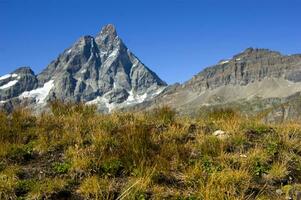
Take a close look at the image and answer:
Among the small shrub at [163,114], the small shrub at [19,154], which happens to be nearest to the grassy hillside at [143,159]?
the small shrub at [19,154]

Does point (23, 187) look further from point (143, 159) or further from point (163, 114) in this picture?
point (163, 114)

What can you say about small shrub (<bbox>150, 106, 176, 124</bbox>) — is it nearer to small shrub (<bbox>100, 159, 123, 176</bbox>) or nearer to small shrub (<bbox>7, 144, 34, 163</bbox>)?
small shrub (<bbox>100, 159, 123, 176</bbox>)

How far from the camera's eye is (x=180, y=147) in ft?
36.9

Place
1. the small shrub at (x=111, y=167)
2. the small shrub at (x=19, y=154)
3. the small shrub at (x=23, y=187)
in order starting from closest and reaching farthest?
the small shrub at (x=23, y=187)
the small shrub at (x=111, y=167)
the small shrub at (x=19, y=154)

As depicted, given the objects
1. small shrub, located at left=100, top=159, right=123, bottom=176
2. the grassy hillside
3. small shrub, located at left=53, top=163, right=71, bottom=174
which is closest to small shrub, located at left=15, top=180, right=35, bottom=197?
the grassy hillside

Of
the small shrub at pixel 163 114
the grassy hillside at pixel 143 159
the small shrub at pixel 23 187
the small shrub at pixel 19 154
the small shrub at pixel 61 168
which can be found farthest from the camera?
the small shrub at pixel 163 114

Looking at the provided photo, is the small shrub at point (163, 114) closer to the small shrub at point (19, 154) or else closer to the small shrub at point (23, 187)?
the small shrub at point (19, 154)

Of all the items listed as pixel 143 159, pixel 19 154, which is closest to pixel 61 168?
pixel 19 154

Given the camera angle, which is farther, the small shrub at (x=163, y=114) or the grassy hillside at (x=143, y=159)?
the small shrub at (x=163, y=114)

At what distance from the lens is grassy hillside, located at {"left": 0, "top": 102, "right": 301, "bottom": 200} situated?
30.2ft

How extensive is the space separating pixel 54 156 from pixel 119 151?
174cm

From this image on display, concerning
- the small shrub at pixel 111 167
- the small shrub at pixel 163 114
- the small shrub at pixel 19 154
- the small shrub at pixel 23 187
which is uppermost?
the small shrub at pixel 163 114

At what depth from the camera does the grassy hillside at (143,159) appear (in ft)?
30.2

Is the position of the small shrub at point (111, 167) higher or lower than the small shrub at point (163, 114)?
lower
